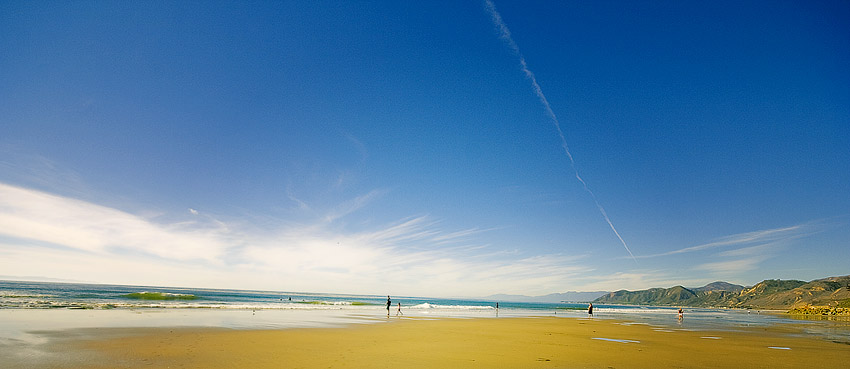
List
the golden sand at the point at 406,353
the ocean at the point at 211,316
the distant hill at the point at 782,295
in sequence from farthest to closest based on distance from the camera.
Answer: the distant hill at the point at 782,295 < the ocean at the point at 211,316 < the golden sand at the point at 406,353

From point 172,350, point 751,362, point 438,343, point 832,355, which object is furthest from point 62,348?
point 832,355

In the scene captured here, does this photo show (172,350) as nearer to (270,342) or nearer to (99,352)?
(99,352)

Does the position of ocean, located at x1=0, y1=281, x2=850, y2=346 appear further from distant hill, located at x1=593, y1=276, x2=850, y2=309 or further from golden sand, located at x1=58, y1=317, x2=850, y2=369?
distant hill, located at x1=593, y1=276, x2=850, y2=309

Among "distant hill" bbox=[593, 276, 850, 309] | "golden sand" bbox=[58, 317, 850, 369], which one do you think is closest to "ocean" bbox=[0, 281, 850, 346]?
"golden sand" bbox=[58, 317, 850, 369]

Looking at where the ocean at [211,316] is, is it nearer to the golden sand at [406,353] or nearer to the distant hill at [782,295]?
the golden sand at [406,353]

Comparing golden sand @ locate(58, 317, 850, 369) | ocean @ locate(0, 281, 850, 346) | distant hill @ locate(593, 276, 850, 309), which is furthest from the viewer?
distant hill @ locate(593, 276, 850, 309)

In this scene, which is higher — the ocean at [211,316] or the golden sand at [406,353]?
the golden sand at [406,353]

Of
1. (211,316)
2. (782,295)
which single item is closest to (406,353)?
(211,316)

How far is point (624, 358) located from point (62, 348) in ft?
63.7

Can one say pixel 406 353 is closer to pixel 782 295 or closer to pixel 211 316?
pixel 211 316

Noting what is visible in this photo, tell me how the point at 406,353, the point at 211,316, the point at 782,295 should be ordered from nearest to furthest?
the point at 406,353 < the point at 211,316 < the point at 782,295

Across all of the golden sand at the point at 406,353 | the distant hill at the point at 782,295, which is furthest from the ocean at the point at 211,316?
the distant hill at the point at 782,295

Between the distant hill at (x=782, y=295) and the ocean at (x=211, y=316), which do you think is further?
the distant hill at (x=782, y=295)

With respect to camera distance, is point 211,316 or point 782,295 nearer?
point 211,316
